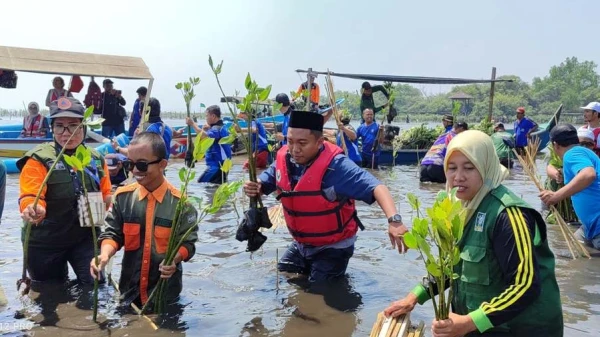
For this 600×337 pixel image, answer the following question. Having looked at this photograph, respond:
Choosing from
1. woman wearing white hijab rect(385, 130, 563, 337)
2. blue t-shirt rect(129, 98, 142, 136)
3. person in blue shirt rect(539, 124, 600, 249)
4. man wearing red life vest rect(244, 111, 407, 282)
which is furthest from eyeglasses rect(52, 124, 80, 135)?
blue t-shirt rect(129, 98, 142, 136)

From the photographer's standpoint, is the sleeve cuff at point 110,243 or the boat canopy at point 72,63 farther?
the boat canopy at point 72,63

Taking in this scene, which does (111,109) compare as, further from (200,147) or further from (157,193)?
(200,147)

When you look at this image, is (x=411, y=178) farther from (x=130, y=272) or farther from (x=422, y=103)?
(x=422, y=103)

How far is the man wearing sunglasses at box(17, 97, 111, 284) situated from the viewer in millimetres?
4363

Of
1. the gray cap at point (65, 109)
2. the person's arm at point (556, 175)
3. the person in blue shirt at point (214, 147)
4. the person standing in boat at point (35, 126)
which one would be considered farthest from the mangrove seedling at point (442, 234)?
the person standing in boat at point (35, 126)

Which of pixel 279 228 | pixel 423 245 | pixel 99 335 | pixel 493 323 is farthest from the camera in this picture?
pixel 279 228

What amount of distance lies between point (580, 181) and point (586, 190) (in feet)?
1.77

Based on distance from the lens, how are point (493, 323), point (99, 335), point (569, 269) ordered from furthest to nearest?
point (569, 269), point (99, 335), point (493, 323)

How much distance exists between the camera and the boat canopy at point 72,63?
11.1 m

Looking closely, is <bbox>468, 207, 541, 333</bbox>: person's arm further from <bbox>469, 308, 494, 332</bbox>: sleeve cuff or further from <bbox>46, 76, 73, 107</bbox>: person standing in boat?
<bbox>46, 76, 73, 107</bbox>: person standing in boat

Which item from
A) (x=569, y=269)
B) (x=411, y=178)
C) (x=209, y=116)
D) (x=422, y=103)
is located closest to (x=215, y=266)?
(x=569, y=269)

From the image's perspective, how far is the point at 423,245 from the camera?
2301 millimetres

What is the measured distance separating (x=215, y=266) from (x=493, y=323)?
3841mm

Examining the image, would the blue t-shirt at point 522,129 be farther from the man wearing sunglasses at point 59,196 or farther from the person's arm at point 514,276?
the person's arm at point 514,276
